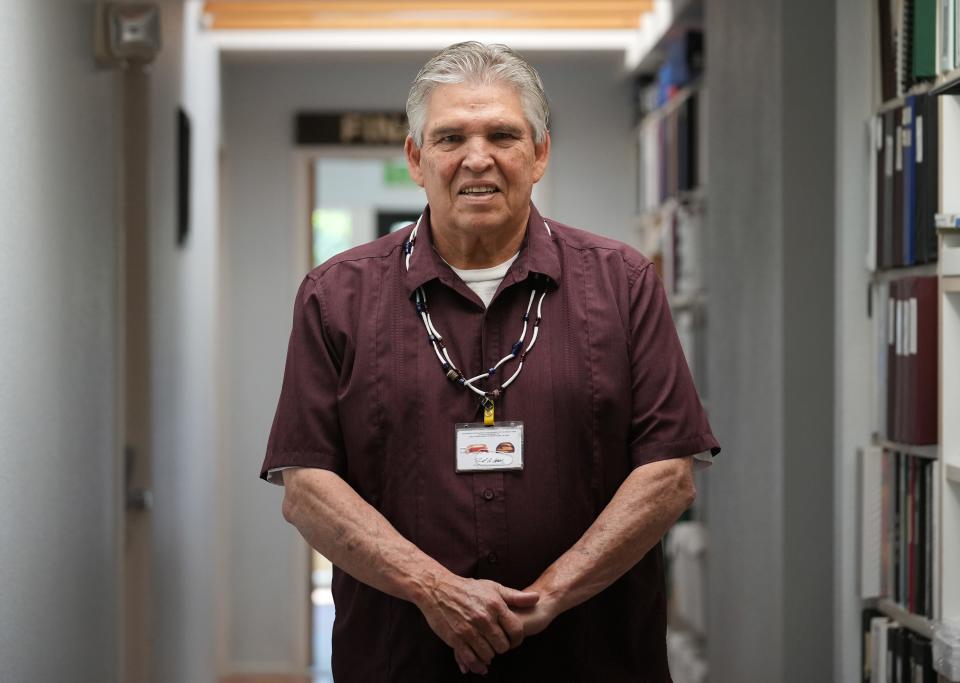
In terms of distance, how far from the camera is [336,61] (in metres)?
5.12

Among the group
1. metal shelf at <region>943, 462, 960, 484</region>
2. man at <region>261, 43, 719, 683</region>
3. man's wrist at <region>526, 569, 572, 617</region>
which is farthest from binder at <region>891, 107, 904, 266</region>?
man's wrist at <region>526, 569, 572, 617</region>

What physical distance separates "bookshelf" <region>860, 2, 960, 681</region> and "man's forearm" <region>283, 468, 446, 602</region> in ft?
3.15

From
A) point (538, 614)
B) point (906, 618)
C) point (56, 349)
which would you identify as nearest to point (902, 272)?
point (906, 618)

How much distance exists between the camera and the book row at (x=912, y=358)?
7.15ft

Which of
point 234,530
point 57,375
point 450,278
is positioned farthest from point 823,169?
point 234,530

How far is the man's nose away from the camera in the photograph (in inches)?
65.0

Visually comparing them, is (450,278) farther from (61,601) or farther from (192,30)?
(192,30)

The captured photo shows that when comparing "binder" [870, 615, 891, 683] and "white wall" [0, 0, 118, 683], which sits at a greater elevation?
"white wall" [0, 0, 118, 683]

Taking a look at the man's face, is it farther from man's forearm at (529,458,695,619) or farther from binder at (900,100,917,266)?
binder at (900,100,917,266)

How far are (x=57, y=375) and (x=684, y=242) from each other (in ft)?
8.51

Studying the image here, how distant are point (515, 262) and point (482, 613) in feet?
1.68

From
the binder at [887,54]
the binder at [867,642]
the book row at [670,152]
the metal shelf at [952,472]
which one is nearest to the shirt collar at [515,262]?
the metal shelf at [952,472]

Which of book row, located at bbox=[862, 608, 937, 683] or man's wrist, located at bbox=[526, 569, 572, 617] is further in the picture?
book row, located at bbox=[862, 608, 937, 683]

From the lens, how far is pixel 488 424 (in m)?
1.66
